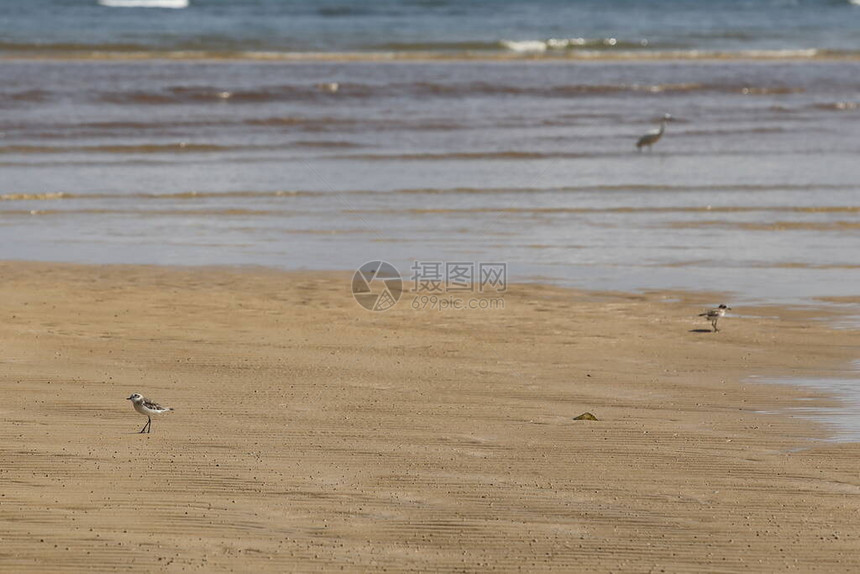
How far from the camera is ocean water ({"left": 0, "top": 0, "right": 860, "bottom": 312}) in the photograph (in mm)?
11625

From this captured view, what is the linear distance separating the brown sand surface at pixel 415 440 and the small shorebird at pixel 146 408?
112 millimetres

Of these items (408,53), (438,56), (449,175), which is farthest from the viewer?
(408,53)

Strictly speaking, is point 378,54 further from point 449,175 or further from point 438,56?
point 449,175

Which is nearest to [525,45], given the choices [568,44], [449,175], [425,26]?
[568,44]

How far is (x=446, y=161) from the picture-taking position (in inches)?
670

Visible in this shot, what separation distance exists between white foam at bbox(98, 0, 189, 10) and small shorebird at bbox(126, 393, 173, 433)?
5070 cm

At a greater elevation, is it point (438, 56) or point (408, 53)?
point (408, 53)

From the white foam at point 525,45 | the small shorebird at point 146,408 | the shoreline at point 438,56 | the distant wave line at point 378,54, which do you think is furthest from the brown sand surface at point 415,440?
the white foam at point 525,45

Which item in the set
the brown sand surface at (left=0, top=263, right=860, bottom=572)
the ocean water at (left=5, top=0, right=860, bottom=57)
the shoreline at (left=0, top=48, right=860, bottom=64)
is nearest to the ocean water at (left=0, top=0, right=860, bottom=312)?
the shoreline at (left=0, top=48, right=860, bottom=64)

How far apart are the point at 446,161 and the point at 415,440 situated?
10.8 meters

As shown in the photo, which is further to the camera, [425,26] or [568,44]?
[425,26]

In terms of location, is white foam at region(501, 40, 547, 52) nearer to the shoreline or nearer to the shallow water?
the shoreline

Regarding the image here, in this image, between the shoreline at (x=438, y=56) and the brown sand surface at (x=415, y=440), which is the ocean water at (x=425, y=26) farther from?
the brown sand surface at (x=415, y=440)

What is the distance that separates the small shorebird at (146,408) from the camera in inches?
255
